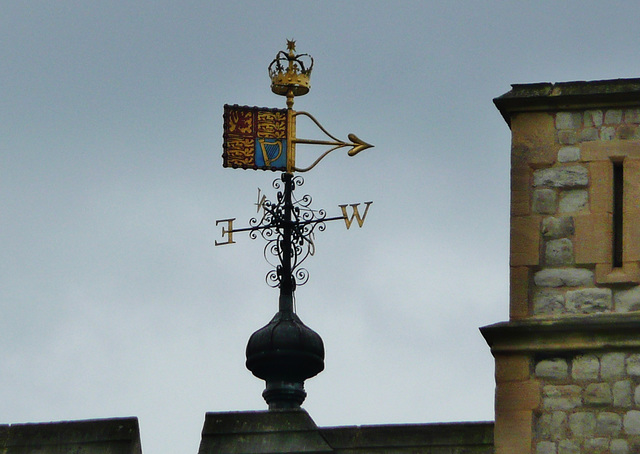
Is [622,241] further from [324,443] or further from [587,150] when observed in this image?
[324,443]

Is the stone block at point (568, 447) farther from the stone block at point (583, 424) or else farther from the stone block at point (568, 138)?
the stone block at point (568, 138)

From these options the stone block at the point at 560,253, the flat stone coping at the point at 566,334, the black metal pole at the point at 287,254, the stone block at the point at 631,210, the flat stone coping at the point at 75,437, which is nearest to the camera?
the flat stone coping at the point at 566,334

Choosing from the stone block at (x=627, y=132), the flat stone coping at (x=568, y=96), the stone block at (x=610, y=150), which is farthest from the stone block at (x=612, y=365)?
the flat stone coping at (x=568, y=96)

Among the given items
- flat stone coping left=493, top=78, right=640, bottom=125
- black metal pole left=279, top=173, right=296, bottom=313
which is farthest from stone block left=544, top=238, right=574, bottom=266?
black metal pole left=279, top=173, right=296, bottom=313

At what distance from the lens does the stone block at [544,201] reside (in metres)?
13.1

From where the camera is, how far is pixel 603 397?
41.2ft

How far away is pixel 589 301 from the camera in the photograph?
12.8 meters

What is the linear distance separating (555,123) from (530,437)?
193 centimetres

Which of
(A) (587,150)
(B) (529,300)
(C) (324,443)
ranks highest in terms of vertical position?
(A) (587,150)

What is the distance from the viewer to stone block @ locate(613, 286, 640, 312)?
41.8 ft

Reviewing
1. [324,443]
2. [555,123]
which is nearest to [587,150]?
[555,123]

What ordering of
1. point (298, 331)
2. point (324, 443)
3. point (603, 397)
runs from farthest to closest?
point (298, 331), point (324, 443), point (603, 397)

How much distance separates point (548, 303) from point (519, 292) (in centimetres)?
18

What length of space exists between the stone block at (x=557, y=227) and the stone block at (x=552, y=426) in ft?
3.52
